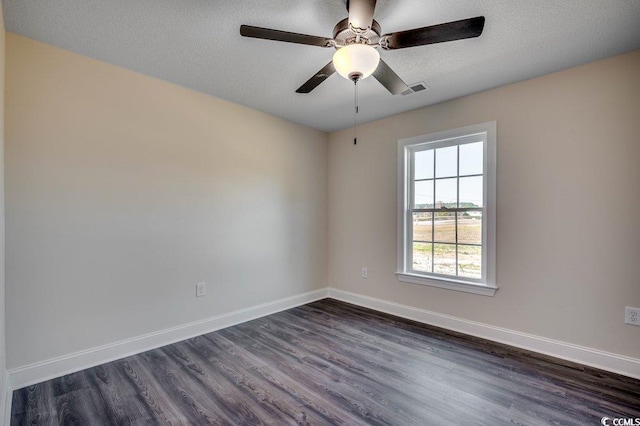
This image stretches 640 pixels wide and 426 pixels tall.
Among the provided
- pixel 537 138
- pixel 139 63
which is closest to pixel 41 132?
pixel 139 63

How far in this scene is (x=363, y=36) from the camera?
1.77 meters

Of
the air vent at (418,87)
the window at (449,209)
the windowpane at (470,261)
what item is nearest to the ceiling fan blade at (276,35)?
the air vent at (418,87)

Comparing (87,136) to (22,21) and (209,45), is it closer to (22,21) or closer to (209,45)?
(22,21)

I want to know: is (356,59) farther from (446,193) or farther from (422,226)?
(422,226)

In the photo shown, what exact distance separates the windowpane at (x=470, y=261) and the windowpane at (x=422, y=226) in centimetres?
38

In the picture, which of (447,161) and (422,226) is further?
(422,226)

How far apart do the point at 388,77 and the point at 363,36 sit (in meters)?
0.38

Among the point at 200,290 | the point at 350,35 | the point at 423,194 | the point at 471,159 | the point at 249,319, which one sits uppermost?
the point at 350,35

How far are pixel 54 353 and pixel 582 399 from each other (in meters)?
3.66

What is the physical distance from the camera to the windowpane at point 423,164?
3.43 metres

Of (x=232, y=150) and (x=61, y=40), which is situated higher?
(x=61, y=40)

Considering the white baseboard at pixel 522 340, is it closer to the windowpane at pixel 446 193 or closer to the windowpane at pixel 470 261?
the windowpane at pixel 470 261

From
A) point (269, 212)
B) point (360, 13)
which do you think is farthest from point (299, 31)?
point (269, 212)

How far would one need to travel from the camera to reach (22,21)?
192 centimetres
